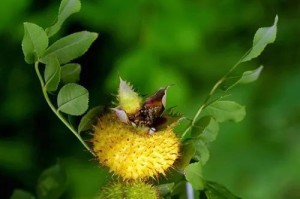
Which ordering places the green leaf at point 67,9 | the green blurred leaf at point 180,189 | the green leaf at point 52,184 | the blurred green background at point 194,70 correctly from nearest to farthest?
the green leaf at point 67,9
the green blurred leaf at point 180,189
the green leaf at point 52,184
the blurred green background at point 194,70

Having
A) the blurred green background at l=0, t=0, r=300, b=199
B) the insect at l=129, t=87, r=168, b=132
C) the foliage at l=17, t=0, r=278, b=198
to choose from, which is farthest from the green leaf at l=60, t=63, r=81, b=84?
the blurred green background at l=0, t=0, r=300, b=199

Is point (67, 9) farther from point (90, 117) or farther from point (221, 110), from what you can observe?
point (221, 110)

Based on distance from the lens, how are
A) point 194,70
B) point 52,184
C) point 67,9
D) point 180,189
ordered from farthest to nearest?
point 194,70
point 52,184
point 180,189
point 67,9

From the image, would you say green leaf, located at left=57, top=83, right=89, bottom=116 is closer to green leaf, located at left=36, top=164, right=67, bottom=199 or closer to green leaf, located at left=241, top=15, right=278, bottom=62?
green leaf, located at left=241, top=15, right=278, bottom=62

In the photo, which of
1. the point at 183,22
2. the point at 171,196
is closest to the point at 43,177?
the point at 171,196

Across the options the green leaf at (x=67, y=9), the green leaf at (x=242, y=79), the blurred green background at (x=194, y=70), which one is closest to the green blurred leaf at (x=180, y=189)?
the green leaf at (x=242, y=79)

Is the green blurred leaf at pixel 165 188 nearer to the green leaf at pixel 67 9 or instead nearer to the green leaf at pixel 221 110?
the green leaf at pixel 221 110

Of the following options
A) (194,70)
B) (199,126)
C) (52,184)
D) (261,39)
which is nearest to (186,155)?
(199,126)
